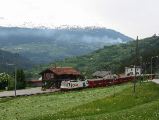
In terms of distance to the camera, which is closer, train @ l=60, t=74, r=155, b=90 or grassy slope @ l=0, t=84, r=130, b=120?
grassy slope @ l=0, t=84, r=130, b=120

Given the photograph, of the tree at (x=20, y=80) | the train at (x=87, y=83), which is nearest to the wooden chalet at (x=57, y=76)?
the tree at (x=20, y=80)

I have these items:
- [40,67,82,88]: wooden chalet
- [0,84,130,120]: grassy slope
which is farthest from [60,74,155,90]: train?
[0,84,130,120]: grassy slope

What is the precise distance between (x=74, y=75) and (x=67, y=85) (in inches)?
1155

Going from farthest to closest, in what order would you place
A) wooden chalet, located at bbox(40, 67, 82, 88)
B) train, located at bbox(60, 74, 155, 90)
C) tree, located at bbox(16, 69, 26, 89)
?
tree, located at bbox(16, 69, 26, 89), wooden chalet, located at bbox(40, 67, 82, 88), train, located at bbox(60, 74, 155, 90)

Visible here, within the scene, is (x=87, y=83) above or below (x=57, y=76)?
below

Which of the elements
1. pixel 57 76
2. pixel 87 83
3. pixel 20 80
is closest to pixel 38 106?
pixel 87 83

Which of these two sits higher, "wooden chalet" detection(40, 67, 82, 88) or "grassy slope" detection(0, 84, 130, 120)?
"wooden chalet" detection(40, 67, 82, 88)

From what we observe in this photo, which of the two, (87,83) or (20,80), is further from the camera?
(20,80)

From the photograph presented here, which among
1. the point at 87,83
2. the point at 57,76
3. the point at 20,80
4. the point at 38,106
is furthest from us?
the point at 20,80

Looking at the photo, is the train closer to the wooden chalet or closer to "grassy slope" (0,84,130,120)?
the wooden chalet

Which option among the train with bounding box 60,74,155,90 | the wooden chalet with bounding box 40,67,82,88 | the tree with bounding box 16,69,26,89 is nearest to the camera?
the train with bounding box 60,74,155,90

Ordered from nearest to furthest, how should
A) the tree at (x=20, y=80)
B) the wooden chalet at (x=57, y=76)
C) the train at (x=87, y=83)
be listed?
the train at (x=87, y=83) → the wooden chalet at (x=57, y=76) → the tree at (x=20, y=80)

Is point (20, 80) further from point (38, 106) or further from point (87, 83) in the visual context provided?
point (38, 106)

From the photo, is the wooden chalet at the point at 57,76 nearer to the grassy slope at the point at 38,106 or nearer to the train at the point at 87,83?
the train at the point at 87,83
